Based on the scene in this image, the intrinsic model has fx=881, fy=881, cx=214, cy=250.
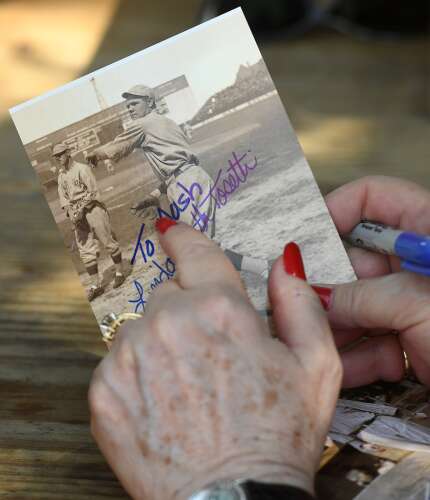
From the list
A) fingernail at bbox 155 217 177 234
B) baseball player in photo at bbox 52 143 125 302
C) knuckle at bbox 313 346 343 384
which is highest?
baseball player in photo at bbox 52 143 125 302

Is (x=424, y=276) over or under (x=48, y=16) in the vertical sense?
under

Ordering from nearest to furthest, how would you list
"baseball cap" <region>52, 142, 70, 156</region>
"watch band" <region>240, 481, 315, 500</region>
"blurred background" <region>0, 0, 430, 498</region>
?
"watch band" <region>240, 481, 315, 500</region>
"baseball cap" <region>52, 142, 70, 156</region>
"blurred background" <region>0, 0, 430, 498</region>

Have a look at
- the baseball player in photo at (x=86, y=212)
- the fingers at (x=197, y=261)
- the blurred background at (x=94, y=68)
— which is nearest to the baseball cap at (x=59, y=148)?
the baseball player in photo at (x=86, y=212)

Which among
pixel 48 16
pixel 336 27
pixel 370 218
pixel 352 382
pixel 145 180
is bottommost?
pixel 352 382

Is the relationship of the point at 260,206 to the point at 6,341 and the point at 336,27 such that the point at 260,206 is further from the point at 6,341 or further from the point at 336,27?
the point at 336,27

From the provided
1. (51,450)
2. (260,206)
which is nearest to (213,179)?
(260,206)

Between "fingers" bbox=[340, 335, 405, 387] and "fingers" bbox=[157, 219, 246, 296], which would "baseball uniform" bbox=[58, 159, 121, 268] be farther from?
"fingers" bbox=[340, 335, 405, 387]

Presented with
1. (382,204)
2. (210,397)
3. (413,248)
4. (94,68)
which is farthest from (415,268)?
(94,68)
